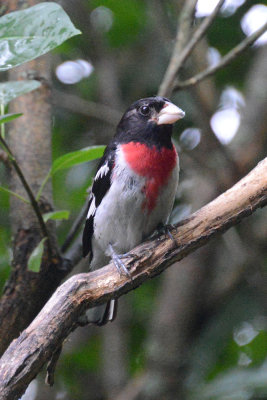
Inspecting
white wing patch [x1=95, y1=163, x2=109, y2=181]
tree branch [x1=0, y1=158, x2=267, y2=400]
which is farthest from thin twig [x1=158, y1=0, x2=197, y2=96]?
tree branch [x1=0, y1=158, x2=267, y2=400]

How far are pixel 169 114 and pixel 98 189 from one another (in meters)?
0.56

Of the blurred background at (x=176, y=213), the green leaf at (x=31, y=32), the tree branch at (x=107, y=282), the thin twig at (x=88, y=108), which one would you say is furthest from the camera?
the thin twig at (x=88, y=108)

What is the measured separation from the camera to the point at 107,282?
101 inches

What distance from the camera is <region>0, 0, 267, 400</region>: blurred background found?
3838mm

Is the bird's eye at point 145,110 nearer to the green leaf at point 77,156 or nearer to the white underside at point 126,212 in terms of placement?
the white underside at point 126,212

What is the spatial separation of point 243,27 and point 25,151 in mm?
2065

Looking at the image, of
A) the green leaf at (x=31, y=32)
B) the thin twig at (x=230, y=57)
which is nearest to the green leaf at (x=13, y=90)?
the green leaf at (x=31, y=32)

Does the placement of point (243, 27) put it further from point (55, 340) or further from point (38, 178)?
point (55, 340)

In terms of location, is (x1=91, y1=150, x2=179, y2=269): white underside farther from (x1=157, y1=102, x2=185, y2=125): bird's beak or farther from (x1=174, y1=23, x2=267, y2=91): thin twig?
(x1=174, y1=23, x2=267, y2=91): thin twig

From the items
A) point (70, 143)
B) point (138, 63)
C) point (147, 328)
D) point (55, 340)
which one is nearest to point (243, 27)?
point (138, 63)

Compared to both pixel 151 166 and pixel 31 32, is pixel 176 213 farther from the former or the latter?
pixel 31 32

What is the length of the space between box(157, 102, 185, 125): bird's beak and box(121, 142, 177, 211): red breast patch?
0.15 m

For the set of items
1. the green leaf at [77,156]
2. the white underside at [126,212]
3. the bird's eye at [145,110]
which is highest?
the bird's eye at [145,110]

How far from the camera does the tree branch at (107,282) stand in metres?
2.21
